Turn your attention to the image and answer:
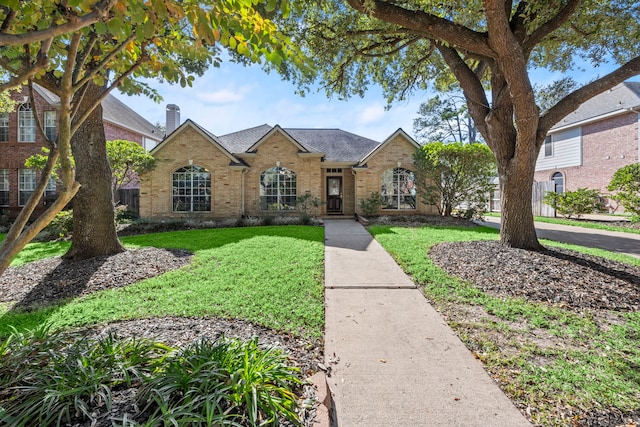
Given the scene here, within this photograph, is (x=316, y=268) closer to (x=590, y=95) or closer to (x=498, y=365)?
(x=498, y=365)

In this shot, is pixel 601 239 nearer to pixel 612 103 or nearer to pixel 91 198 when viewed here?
pixel 91 198

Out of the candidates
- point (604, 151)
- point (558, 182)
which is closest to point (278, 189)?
point (604, 151)

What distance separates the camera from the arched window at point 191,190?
15.4 metres

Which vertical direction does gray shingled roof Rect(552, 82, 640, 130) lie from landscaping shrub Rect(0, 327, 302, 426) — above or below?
above

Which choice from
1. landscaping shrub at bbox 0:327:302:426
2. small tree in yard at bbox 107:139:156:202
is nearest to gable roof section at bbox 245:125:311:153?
small tree in yard at bbox 107:139:156:202

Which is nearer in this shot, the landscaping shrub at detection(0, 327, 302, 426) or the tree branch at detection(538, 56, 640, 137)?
the landscaping shrub at detection(0, 327, 302, 426)

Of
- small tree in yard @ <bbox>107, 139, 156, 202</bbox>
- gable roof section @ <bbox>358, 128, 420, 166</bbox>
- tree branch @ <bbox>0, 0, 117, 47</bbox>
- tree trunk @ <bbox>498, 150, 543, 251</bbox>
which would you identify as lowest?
tree trunk @ <bbox>498, 150, 543, 251</bbox>

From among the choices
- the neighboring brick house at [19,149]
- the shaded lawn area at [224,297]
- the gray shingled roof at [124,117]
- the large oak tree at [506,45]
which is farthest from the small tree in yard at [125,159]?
the large oak tree at [506,45]

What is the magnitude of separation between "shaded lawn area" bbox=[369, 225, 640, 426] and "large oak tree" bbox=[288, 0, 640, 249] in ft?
10.4

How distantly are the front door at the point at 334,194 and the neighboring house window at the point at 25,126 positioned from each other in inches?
→ 696

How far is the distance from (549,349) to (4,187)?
25.3 m

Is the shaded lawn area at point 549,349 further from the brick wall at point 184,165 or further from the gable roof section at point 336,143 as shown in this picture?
the gable roof section at point 336,143

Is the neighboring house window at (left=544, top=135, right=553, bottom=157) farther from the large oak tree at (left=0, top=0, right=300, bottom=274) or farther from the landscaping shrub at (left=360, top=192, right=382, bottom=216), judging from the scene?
the large oak tree at (left=0, top=0, right=300, bottom=274)

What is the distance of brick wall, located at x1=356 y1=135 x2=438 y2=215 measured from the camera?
52.6 feet
